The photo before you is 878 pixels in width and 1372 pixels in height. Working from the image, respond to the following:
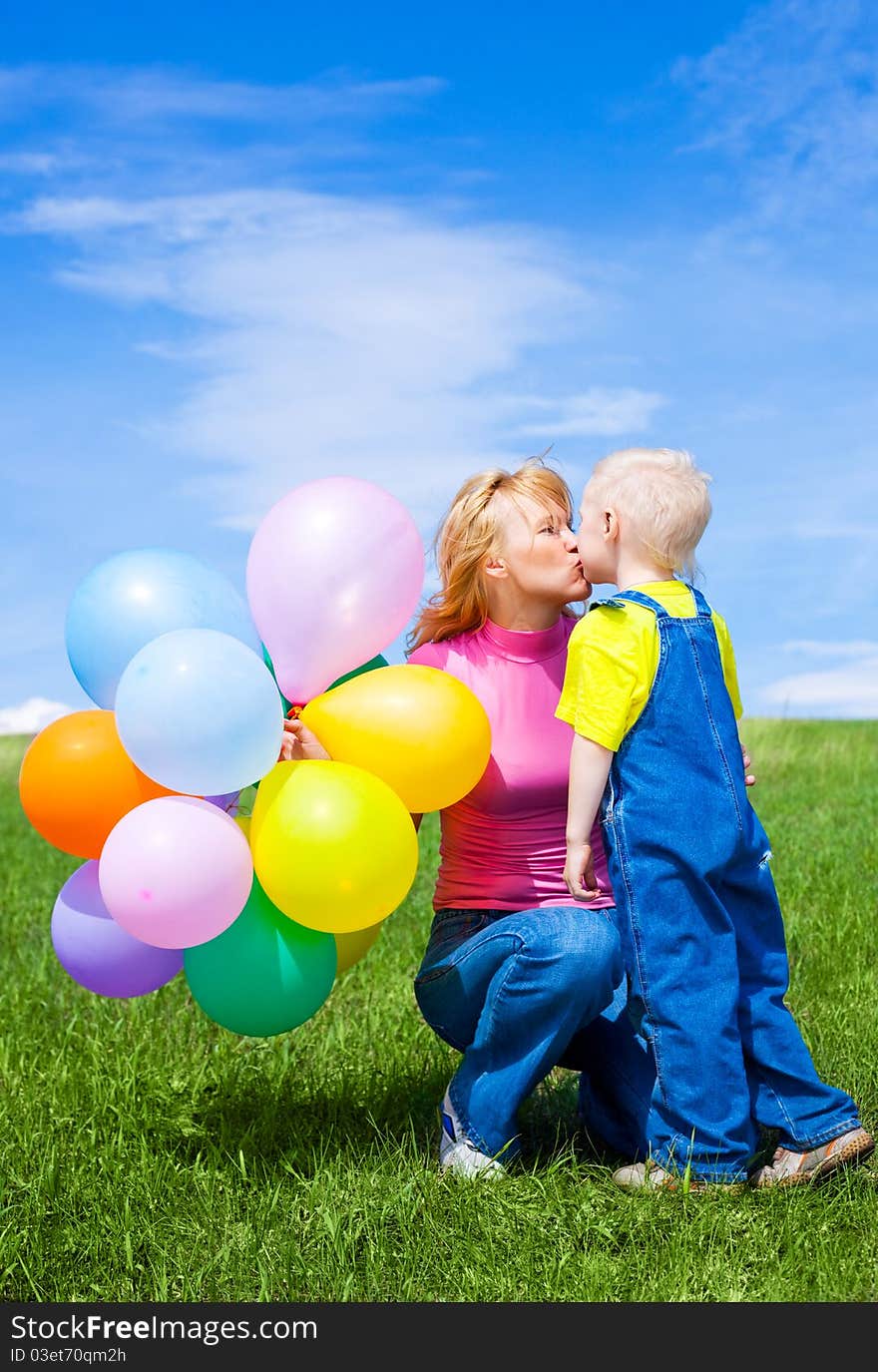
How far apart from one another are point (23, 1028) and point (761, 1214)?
2768 millimetres

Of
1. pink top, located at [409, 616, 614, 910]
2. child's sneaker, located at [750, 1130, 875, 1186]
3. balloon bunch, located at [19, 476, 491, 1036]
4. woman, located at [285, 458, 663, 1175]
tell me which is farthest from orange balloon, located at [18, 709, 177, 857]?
child's sneaker, located at [750, 1130, 875, 1186]

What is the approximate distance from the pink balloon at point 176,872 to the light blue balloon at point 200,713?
0.08 m

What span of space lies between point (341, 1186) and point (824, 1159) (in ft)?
3.77

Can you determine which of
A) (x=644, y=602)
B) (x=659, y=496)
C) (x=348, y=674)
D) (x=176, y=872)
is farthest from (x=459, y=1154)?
(x=659, y=496)

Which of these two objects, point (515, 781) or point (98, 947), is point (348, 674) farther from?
point (98, 947)

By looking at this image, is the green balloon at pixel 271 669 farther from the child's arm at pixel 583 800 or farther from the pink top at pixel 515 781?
the child's arm at pixel 583 800

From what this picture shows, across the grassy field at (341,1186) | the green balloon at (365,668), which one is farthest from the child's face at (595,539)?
the grassy field at (341,1186)

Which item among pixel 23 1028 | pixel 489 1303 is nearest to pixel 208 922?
pixel 489 1303

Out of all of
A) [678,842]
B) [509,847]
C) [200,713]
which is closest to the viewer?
[200,713]

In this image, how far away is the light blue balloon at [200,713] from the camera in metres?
2.73

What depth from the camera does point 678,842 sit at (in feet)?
9.61

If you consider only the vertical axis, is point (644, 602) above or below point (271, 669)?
above

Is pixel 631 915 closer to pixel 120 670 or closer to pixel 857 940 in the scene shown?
pixel 120 670

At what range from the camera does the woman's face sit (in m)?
3.17
